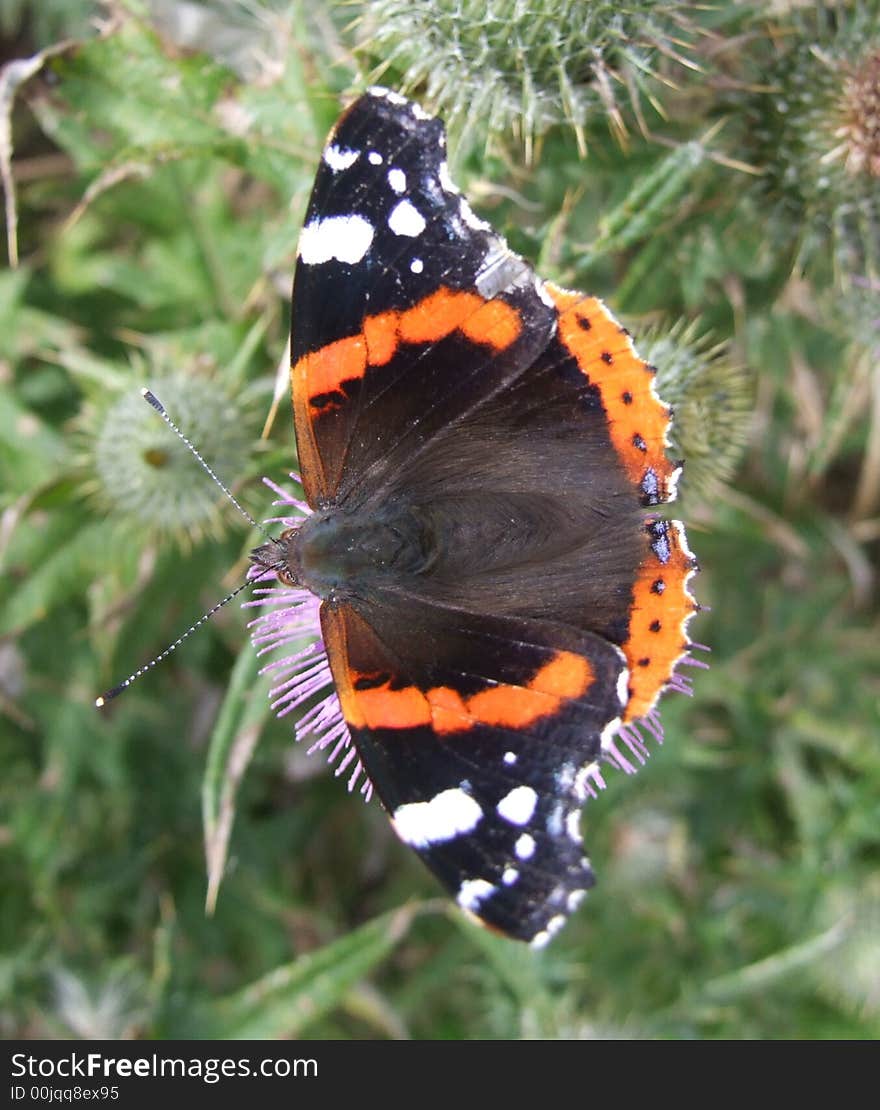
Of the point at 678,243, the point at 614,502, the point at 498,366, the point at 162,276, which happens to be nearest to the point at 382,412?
the point at 498,366

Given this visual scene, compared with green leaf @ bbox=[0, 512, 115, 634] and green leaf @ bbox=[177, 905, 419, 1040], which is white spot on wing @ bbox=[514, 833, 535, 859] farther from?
green leaf @ bbox=[0, 512, 115, 634]

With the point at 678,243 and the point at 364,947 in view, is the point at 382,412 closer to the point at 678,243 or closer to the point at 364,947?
the point at 678,243

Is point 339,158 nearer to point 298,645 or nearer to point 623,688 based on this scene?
point 298,645

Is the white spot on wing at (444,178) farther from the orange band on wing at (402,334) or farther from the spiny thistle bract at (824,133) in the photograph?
the spiny thistle bract at (824,133)

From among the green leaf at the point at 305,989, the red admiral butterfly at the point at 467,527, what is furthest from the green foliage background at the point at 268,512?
the red admiral butterfly at the point at 467,527
